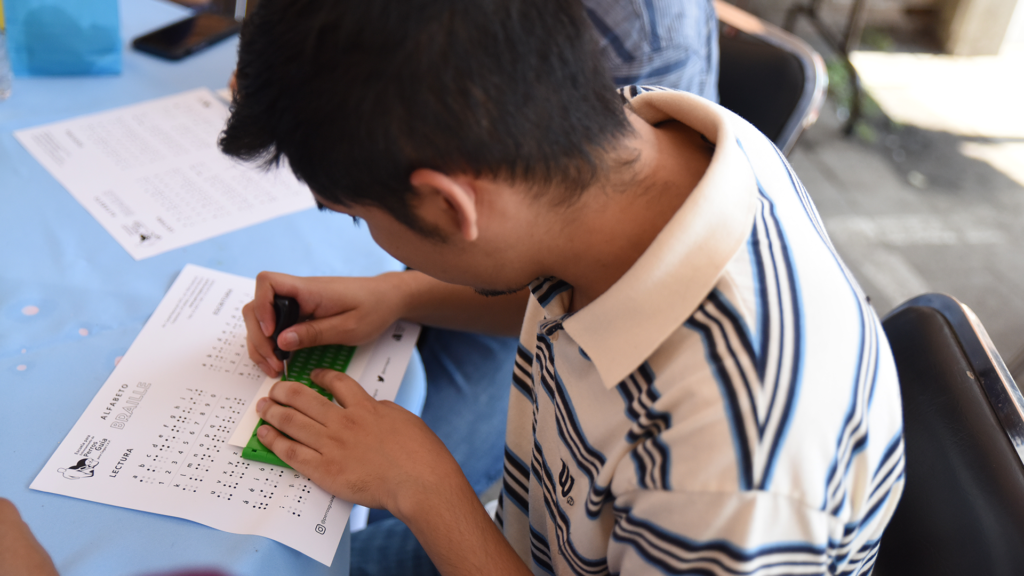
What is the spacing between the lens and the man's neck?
1.77 feet

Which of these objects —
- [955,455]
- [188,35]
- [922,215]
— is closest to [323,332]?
[955,455]

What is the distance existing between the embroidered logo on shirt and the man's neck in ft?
0.55

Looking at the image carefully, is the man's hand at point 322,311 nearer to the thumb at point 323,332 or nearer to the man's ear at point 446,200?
the thumb at point 323,332

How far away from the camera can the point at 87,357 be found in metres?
0.69

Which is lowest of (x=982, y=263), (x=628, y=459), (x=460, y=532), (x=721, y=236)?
(x=982, y=263)

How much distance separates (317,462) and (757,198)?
0.43 meters

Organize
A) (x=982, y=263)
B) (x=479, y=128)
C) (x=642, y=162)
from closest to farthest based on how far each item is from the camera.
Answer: (x=479, y=128) < (x=642, y=162) < (x=982, y=263)

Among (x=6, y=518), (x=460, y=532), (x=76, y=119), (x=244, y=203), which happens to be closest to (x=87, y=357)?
(x=6, y=518)

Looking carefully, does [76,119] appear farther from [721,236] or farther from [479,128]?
[721,236]

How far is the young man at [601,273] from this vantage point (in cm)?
43

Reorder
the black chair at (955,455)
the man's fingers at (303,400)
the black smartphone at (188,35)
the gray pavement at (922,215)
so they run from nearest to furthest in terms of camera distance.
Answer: the black chair at (955,455) < the man's fingers at (303,400) < the black smartphone at (188,35) < the gray pavement at (922,215)

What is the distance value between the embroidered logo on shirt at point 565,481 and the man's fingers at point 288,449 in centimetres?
22

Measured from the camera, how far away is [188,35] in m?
1.26

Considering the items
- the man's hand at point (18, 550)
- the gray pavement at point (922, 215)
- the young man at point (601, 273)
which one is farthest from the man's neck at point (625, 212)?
the gray pavement at point (922, 215)
